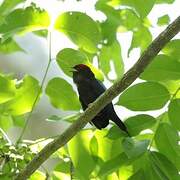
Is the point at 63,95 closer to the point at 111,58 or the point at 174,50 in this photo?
the point at 111,58

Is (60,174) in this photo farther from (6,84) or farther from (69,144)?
(6,84)

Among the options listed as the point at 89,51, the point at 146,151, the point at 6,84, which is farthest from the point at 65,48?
the point at 146,151

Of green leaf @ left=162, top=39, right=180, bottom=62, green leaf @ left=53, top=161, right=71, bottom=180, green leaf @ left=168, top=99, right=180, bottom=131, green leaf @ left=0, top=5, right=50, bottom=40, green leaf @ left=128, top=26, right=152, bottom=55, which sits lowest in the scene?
green leaf @ left=53, top=161, right=71, bottom=180

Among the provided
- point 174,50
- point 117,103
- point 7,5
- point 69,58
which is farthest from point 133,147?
point 7,5

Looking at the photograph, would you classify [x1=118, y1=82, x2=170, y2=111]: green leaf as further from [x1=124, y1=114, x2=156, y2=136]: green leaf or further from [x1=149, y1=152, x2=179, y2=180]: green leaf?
[x1=149, y1=152, x2=179, y2=180]: green leaf

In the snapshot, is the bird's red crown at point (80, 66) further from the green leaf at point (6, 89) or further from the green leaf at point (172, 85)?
the green leaf at point (172, 85)

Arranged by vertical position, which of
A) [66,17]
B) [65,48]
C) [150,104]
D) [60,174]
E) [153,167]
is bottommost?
[60,174]

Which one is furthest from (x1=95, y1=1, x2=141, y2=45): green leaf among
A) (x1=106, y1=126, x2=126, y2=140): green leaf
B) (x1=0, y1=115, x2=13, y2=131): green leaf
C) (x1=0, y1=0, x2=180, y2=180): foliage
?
(x1=0, y1=115, x2=13, y2=131): green leaf

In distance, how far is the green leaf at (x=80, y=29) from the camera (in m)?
2.17

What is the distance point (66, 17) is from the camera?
219 centimetres

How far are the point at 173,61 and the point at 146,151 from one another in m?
0.38

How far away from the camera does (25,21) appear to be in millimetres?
2172

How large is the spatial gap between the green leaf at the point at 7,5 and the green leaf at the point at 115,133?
0.71m

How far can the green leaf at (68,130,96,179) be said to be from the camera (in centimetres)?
203
